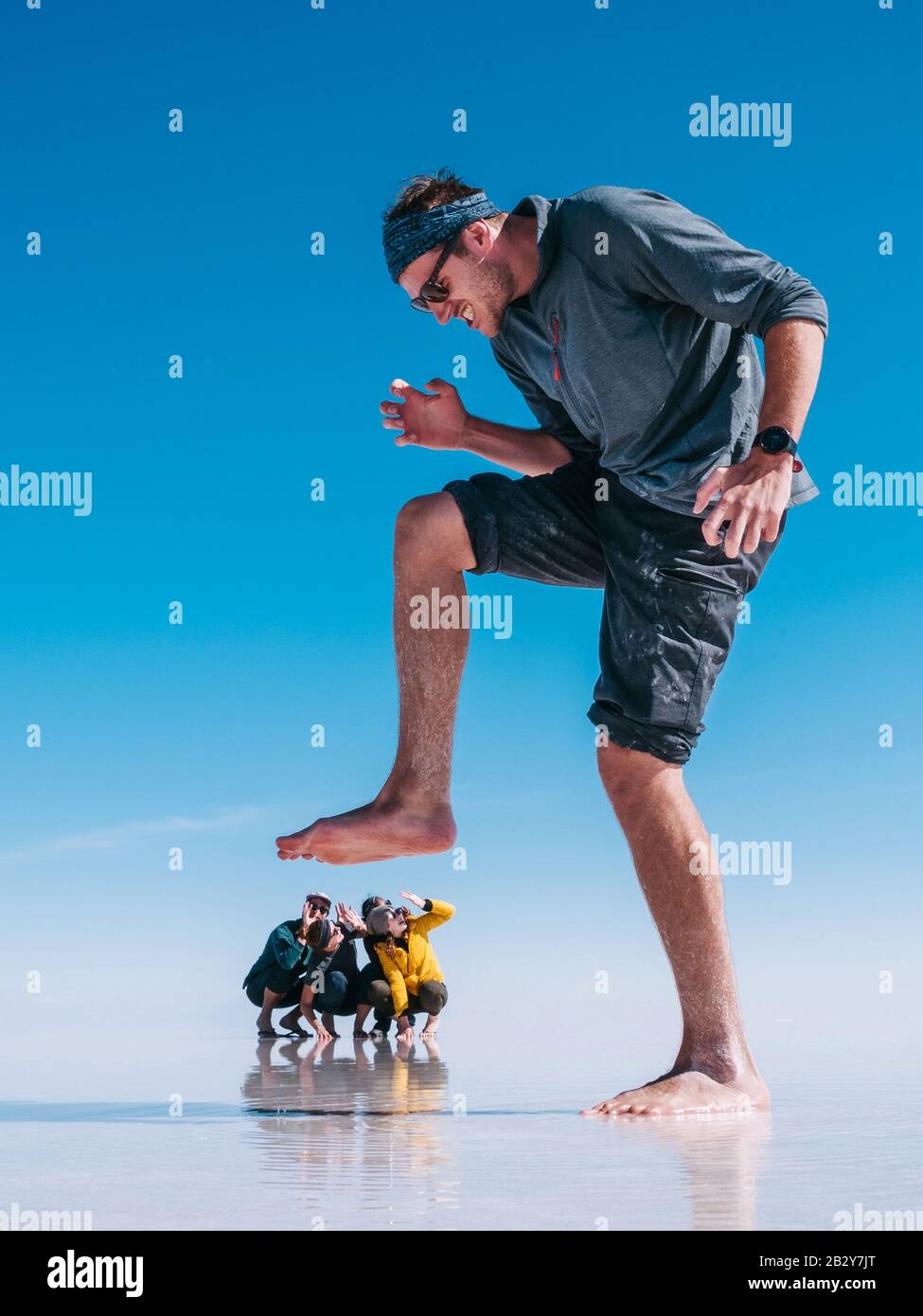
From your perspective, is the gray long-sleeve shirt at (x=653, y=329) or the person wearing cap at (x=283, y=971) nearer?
the gray long-sleeve shirt at (x=653, y=329)

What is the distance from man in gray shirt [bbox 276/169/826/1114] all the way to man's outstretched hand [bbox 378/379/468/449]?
0.79 feet

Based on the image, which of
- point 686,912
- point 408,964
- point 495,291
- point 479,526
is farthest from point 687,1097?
point 408,964

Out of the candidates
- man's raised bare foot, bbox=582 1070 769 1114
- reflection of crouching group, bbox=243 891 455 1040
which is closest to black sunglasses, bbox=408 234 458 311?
man's raised bare foot, bbox=582 1070 769 1114

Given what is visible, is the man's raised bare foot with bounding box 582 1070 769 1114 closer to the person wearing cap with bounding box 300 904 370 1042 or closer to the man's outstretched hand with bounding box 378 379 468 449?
the man's outstretched hand with bounding box 378 379 468 449

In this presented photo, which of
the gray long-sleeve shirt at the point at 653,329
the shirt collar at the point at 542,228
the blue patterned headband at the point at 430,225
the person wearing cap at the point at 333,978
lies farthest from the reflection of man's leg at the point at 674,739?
the person wearing cap at the point at 333,978

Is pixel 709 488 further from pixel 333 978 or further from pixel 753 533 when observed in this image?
pixel 333 978

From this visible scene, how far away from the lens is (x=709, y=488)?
2613mm

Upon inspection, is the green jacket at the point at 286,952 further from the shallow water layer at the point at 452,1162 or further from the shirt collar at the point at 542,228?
the shirt collar at the point at 542,228

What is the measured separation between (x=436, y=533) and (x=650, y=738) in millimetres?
663

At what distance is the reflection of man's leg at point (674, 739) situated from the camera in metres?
2.94

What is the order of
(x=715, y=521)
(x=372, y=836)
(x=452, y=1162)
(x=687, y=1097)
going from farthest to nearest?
(x=372, y=836)
(x=687, y=1097)
(x=715, y=521)
(x=452, y=1162)

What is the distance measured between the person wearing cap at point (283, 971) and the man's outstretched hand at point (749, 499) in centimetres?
595
